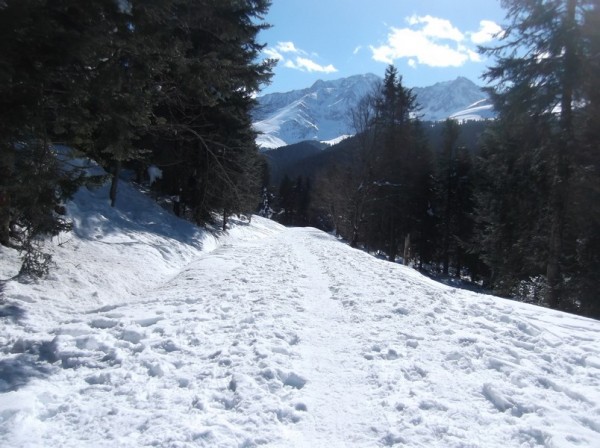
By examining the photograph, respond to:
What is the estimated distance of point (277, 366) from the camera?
4656 millimetres

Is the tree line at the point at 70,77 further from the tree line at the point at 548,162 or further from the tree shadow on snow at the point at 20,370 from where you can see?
the tree line at the point at 548,162

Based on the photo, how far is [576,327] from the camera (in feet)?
21.5

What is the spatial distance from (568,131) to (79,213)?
14.6 metres

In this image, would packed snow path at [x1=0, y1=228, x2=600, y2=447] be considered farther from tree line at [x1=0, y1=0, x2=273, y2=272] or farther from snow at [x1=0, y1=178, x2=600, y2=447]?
tree line at [x1=0, y1=0, x2=273, y2=272]

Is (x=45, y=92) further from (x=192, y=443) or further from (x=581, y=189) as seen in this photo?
(x=581, y=189)

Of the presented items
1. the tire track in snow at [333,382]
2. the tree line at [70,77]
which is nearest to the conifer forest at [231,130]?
the tree line at [70,77]

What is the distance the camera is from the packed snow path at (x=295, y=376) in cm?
340

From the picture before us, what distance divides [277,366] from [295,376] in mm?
295

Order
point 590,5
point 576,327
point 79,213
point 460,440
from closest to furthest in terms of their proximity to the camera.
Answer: point 460,440, point 576,327, point 79,213, point 590,5

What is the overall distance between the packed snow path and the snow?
2 centimetres

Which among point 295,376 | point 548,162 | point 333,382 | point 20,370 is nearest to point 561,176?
point 548,162

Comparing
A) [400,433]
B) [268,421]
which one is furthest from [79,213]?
[400,433]

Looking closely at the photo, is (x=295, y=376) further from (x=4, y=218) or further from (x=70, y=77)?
(x=4, y=218)

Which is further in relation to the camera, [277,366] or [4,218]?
[4,218]
